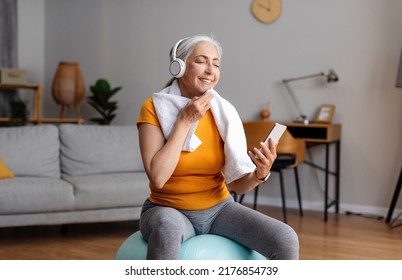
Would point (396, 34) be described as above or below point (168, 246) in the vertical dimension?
above

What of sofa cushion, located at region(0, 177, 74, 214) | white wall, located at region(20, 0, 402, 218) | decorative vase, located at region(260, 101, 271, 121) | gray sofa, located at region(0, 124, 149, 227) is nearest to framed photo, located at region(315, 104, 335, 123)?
white wall, located at region(20, 0, 402, 218)

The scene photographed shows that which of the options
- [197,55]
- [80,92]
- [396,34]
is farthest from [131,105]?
[197,55]

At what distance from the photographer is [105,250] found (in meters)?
3.82

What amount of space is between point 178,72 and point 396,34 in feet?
11.1

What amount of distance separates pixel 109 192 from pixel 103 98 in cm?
224

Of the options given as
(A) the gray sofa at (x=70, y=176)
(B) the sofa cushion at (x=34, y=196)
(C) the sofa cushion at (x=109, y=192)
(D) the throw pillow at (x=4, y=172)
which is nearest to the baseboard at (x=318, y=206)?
(A) the gray sofa at (x=70, y=176)

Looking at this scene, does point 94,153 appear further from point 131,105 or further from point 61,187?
point 131,105

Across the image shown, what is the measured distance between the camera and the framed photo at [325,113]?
5.19 metres

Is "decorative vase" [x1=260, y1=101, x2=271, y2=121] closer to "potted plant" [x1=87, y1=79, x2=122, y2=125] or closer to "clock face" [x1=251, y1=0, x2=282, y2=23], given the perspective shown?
"clock face" [x1=251, y1=0, x2=282, y2=23]

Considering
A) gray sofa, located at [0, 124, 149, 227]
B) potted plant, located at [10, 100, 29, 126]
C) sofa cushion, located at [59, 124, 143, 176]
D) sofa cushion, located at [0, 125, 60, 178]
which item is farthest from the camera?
potted plant, located at [10, 100, 29, 126]

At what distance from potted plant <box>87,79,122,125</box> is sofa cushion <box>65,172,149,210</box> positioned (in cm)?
203

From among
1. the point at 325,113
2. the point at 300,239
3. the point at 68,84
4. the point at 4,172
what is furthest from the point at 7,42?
the point at 300,239

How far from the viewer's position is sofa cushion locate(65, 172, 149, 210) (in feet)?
13.3

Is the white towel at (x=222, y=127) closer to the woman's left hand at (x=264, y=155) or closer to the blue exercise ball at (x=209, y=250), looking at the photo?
the woman's left hand at (x=264, y=155)
